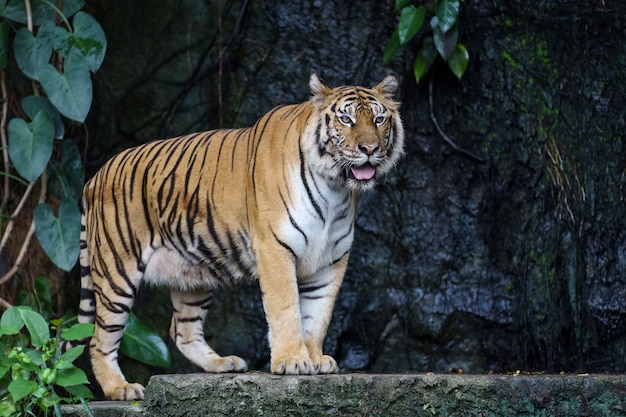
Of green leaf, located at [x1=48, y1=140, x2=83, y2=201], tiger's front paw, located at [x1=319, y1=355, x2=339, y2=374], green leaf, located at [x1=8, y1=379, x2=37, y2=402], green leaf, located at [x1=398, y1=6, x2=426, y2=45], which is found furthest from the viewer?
green leaf, located at [x1=48, y1=140, x2=83, y2=201]

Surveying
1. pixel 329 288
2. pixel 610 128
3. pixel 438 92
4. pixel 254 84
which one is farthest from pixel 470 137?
pixel 329 288

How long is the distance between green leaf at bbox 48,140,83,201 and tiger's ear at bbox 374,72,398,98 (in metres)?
2.59

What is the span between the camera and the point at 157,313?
22.9 feet

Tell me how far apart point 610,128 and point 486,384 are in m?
3.45

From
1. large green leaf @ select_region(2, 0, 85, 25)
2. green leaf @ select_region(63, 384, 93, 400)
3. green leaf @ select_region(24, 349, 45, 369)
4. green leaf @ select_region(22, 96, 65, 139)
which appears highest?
large green leaf @ select_region(2, 0, 85, 25)

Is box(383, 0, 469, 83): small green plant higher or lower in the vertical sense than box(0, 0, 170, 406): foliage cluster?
higher

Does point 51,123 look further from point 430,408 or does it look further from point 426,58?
point 430,408

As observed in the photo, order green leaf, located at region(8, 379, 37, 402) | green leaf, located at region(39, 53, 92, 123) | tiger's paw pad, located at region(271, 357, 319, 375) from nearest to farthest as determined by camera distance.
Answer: green leaf, located at region(8, 379, 37, 402), tiger's paw pad, located at region(271, 357, 319, 375), green leaf, located at region(39, 53, 92, 123)

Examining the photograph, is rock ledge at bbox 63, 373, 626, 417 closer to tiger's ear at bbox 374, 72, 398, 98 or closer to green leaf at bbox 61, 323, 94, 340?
green leaf at bbox 61, 323, 94, 340

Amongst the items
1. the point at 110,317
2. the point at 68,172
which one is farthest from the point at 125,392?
the point at 68,172

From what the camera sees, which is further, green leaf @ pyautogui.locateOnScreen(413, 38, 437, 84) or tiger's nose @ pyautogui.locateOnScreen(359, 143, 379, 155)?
green leaf @ pyautogui.locateOnScreen(413, 38, 437, 84)

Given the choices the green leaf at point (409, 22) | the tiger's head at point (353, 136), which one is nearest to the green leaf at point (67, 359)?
the tiger's head at point (353, 136)

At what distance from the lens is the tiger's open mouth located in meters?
4.58

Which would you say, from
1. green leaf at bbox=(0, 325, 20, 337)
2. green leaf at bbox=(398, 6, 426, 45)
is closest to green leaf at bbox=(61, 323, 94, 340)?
green leaf at bbox=(0, 325, 20, 337)
